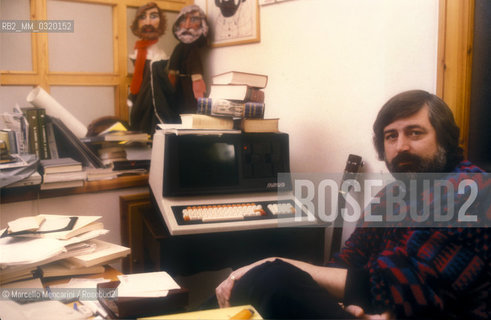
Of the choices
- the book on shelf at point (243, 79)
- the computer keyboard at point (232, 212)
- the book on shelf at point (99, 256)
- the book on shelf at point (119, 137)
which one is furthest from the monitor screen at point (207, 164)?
the book on shelf at point (119, 137)

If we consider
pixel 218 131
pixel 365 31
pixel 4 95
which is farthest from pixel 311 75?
pixel 4 95

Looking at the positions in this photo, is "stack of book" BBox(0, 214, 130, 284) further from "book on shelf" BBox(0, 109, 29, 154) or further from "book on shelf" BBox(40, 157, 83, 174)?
"book on shelf" BBox(0, 109, 29, 154)

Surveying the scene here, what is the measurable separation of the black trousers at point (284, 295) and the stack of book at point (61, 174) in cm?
111

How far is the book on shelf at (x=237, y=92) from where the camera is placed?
1.80 metres

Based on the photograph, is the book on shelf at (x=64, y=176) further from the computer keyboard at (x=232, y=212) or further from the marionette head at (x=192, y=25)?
the marionette head at (x=192, y=25)

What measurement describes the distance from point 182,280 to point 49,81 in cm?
132

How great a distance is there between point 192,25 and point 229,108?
93 cm

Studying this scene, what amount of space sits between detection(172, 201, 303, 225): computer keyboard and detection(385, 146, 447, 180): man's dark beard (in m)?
0.43

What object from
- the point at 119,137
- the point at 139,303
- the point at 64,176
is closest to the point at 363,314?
the point at 139,303

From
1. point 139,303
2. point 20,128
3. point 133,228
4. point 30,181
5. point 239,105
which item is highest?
point 239,105

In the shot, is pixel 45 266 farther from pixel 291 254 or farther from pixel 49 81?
pixel 49 81

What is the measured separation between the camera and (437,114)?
1.32 metres

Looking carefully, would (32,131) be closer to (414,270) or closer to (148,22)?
(148,22)

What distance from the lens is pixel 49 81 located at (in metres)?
2.37
